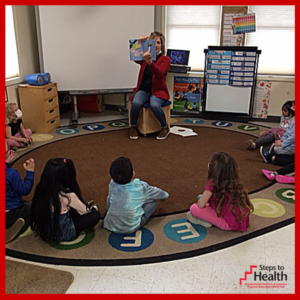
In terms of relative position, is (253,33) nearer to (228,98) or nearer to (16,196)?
(228,98)

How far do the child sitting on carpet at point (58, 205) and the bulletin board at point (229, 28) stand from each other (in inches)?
135

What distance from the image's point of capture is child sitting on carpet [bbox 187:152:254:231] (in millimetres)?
1856

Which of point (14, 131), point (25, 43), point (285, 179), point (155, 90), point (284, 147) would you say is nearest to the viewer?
point (285, 179)

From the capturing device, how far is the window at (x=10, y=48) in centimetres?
380

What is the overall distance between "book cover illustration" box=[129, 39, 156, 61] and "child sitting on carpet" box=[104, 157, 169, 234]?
2035 millimetres

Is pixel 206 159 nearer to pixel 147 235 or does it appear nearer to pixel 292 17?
pixel 147 235

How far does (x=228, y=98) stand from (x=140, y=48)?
1.58 metres

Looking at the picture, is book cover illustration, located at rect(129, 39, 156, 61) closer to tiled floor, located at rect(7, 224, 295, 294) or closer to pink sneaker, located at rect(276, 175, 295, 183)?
pink sneaker, located at rect(276, 175, 295, 183)

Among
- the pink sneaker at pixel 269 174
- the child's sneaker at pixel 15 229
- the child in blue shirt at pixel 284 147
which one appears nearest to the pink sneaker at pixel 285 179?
the pink sneaker at pixel 269 174

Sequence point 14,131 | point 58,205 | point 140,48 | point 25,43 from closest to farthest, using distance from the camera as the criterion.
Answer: point 58,205 < point 14,131 < point 140,48 < point 25,43

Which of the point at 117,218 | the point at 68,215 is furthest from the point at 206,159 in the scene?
the point at 68,215

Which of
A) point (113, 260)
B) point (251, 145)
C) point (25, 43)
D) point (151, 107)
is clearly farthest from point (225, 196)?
point (25, 43)

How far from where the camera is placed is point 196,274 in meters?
1.65

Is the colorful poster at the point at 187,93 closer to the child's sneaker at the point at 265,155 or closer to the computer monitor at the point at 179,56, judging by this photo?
the computer monitor at the point at 179,56
